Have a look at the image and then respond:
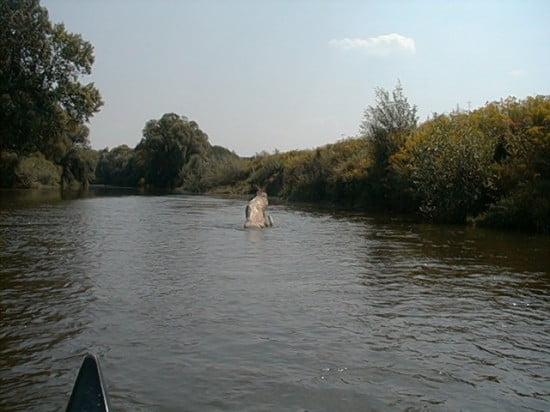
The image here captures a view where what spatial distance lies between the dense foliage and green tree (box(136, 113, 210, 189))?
49.0 meters

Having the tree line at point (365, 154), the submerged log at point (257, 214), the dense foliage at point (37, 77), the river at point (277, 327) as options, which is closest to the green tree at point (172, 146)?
the tree line at point (365, 154)

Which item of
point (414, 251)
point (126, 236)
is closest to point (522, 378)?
point (414, 251)

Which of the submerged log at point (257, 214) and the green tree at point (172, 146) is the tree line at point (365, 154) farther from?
the green tree at point (172, 146)

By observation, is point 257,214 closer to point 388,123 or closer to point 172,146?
point 388,123

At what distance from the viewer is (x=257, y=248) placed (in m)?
18.4

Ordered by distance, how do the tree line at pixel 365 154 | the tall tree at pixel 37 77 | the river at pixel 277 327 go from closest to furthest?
1. the river at pixel 277 327
2. the tree line at pixel 365 154
3. the tall tree at pixel 37 77

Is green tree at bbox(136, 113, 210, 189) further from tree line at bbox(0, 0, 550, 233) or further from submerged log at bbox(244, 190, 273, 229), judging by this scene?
submerged log at bbox(244, 190, 273, 229)

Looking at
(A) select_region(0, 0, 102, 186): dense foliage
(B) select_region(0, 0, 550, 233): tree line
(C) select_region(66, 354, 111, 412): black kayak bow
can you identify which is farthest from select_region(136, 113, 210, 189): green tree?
(C) select_region(66, 354, 111, 412): black kayak bow

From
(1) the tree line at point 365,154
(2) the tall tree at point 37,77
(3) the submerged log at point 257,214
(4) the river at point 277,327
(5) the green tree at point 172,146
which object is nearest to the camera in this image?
(4) the river at point 277,327

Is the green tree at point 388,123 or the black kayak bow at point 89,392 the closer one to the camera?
the black kayak bow at point 89,392

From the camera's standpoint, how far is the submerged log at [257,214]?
2527cm

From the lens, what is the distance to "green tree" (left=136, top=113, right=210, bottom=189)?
100125 millimetres

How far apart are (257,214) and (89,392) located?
70.3ft

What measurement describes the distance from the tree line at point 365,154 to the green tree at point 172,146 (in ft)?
50.1
